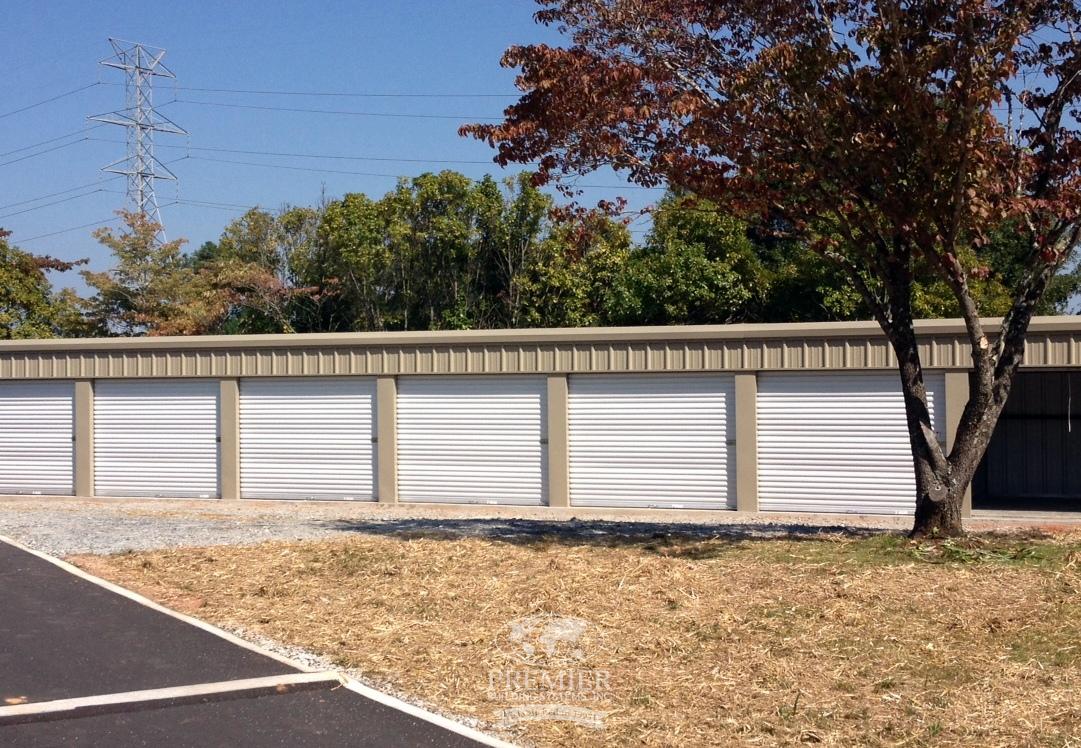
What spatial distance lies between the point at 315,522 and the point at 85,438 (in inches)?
321

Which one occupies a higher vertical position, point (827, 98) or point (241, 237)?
point (241, 237)

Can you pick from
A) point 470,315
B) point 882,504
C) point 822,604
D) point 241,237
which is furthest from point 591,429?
point 241,237

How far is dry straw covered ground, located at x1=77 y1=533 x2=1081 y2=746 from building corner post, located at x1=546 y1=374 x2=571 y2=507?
22.0ft

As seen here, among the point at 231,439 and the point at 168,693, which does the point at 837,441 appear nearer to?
the point at 231,439

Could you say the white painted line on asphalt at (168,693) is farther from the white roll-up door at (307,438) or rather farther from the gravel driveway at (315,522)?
the white roll-up door at (307,438)

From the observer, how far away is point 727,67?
42.0 ft

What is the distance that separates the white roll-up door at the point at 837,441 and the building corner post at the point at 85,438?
44.5 ft

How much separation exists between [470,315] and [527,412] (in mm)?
14692

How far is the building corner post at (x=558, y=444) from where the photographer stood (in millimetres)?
20500

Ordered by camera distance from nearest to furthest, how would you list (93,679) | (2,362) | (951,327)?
(93,679)
(951,327)
(2,362)

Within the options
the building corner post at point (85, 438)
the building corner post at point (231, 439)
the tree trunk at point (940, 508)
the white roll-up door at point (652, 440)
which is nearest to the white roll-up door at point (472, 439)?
the white roll-up door at point (652, 440)

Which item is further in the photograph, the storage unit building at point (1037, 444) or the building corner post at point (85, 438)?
the building corner post at point (85, 438)

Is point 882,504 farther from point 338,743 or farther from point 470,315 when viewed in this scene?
point 470,315

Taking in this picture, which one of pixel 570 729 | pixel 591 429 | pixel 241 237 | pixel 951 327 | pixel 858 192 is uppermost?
pixel 241 237
